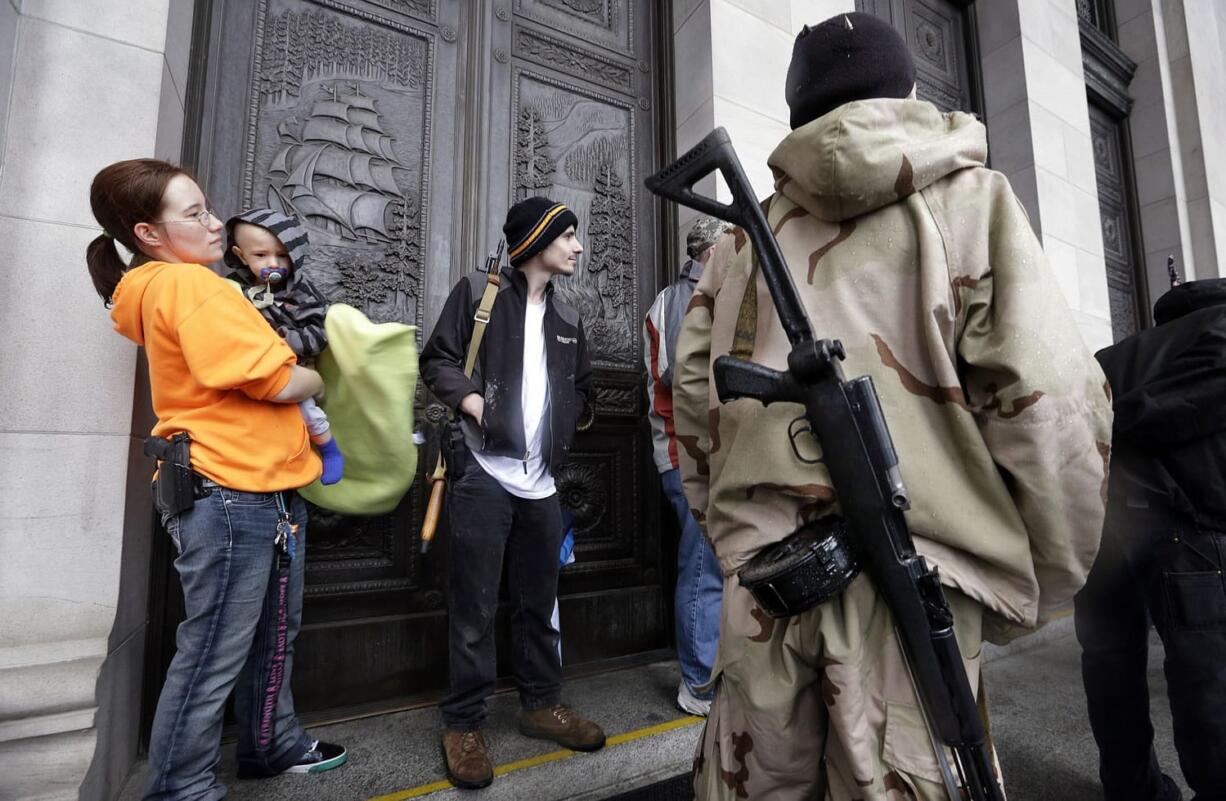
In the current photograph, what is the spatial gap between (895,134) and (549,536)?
1839 mm

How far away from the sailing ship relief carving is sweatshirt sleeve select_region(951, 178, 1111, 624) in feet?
8.24

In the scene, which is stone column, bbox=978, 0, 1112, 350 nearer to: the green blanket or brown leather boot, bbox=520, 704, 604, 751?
brown leather boot, bbox=520, 704, 604, 751

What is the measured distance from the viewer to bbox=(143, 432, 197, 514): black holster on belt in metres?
1.67

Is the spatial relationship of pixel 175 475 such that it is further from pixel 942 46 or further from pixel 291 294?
pixel 942 46

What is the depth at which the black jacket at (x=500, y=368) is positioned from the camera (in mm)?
2268

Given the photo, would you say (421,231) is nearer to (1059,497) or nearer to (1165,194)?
(1059,497)

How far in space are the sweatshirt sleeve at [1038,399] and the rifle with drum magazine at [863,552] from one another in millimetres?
207

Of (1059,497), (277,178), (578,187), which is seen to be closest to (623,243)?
(578,187)

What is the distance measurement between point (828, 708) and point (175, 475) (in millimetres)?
1781

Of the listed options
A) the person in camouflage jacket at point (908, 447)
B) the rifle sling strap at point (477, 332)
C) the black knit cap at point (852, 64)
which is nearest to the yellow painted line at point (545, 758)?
the rifle sling strap at point (477, 332)

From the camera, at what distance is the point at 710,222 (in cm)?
290

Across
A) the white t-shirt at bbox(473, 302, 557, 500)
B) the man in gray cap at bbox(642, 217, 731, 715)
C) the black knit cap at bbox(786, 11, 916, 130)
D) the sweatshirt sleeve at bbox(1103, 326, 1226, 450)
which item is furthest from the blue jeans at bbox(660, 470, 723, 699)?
the black knit cap at bbox(786, 11, 916, 130)

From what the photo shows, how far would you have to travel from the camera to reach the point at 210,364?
1630mm

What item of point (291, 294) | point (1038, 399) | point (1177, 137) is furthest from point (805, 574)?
point (1177, 137)
